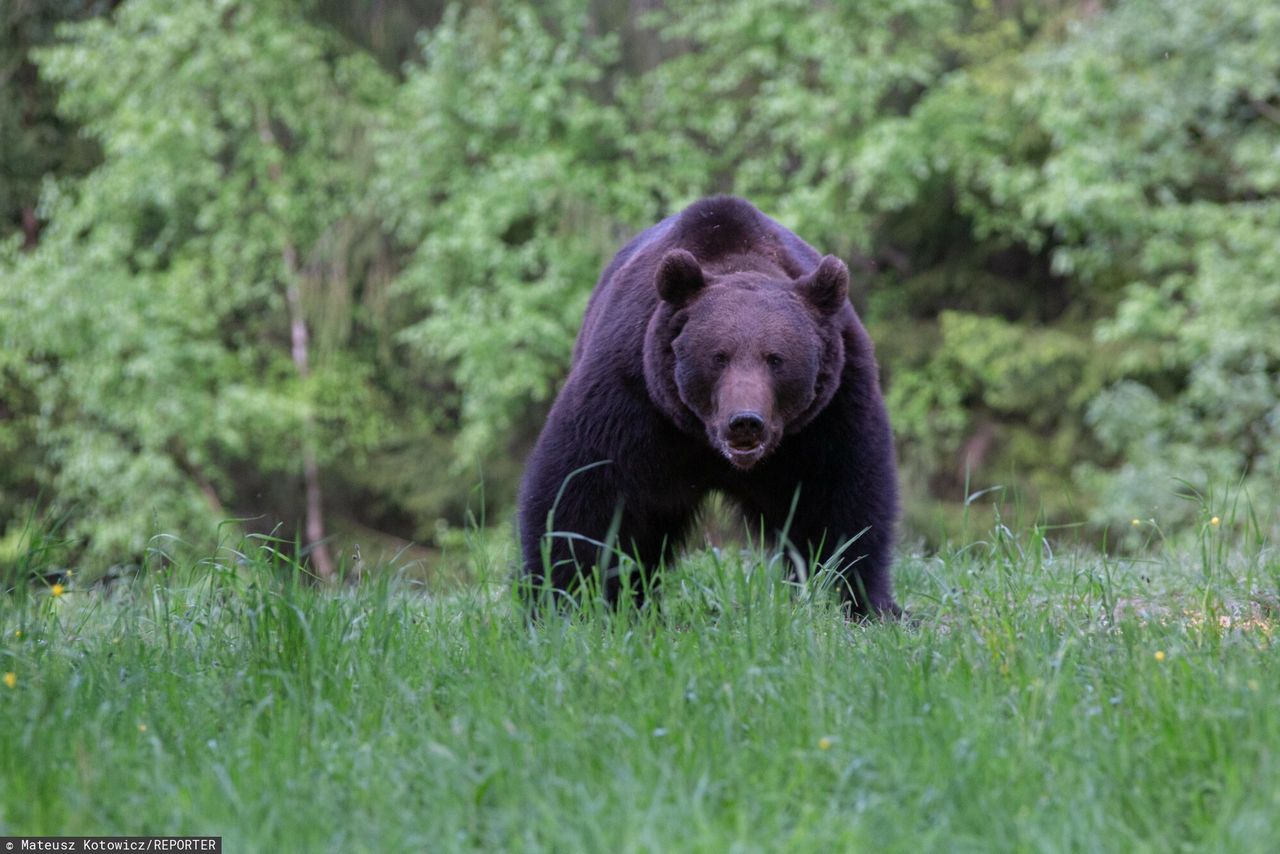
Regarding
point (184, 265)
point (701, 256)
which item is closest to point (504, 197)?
point (184, 265)

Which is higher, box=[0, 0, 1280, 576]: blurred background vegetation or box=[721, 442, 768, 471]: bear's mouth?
box=[721, 442, 768, 471]: bear's mouth

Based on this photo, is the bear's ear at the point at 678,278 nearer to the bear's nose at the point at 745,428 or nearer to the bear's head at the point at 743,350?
the bear's head at the point at 743,350

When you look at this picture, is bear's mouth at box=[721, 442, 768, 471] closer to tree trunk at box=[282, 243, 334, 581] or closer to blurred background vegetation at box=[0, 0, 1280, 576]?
blurred background vegetation at box=[0, 0, 1280, 576]

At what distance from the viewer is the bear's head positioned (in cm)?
453

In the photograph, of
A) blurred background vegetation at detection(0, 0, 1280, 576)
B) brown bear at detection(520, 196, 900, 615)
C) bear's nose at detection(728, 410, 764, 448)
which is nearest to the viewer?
bear's nose at detection(728, 410, 764, 448)

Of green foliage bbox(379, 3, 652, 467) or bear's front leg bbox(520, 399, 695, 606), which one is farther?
green foliage bbox(379, 3, 652, 467)

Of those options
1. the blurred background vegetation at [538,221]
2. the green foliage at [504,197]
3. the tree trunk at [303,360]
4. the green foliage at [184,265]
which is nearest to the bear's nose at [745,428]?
the blurred background vegetation at [538,221]

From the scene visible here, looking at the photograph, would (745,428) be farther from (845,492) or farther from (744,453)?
(845,492)

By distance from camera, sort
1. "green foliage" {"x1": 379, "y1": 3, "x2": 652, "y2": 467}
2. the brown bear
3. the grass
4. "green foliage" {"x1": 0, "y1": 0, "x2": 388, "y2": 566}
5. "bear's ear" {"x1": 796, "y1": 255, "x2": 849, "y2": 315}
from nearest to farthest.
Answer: the grass, the brown bear, "bear's ear" {"x1": 796, "y1": 255, "x2": 849, "y2": 315}, "green foliage" {"x1": 0, "y1": 0, "x2": 388, "y2": 566}, "green foliage" {"x1": 379, "y1": 3, "x2": 652, "y2": 467}

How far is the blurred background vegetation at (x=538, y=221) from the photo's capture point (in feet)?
48.9

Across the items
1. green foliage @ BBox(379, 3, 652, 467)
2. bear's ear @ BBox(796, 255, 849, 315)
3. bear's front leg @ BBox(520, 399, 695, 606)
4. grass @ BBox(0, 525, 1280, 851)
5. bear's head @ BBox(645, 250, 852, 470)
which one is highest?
bear's ear @ BBox(796, 255, 849, 315)

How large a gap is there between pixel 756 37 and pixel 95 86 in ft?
27.7

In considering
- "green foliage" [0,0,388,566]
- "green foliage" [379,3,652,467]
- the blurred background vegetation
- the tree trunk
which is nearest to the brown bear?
the blurred background vegetation

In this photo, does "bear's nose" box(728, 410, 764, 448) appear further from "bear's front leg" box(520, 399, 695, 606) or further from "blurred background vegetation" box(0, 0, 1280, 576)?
"blurred background vegetation" box(0, 0, 1280, 576)
